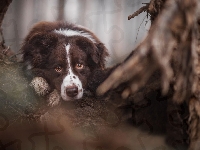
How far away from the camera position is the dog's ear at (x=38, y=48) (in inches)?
42.6

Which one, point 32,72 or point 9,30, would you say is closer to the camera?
point 32,72

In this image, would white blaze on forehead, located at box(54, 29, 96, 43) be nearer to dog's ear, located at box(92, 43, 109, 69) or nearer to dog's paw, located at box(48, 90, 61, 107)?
dog's ear, located at box(92, 43, 109, 69)

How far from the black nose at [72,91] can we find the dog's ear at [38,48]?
123 mm

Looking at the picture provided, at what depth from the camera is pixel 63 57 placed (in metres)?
1.07

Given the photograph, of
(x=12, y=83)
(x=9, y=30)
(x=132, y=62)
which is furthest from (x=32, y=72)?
(x=132, y=62)

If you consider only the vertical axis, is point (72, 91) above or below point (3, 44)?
below

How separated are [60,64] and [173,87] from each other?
372 mm

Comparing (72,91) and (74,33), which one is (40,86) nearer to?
(72,91)

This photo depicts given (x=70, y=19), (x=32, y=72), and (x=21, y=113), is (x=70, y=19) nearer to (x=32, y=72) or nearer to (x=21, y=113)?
(x=32, y=72)

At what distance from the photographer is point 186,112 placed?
1105mm

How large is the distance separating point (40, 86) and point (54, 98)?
2.4 inches

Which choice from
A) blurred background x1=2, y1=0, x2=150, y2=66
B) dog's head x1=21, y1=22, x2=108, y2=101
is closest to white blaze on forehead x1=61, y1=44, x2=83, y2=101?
dog's head x1=21, y1=22, x2=108, y2=101

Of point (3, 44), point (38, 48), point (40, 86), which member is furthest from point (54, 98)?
point (3, 44)

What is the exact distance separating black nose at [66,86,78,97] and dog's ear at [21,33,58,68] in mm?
123
